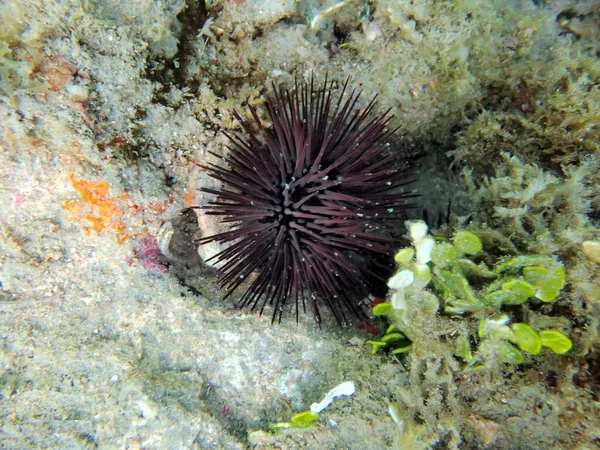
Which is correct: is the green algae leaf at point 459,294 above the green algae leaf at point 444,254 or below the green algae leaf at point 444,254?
below

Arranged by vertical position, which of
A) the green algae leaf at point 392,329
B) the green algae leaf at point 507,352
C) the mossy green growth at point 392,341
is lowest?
the mossy green growth at point 392,341

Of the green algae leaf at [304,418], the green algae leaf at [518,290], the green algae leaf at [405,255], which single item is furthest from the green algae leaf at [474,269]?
the green algae leaf at [304,418]

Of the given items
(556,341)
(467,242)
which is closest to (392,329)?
(467,242)

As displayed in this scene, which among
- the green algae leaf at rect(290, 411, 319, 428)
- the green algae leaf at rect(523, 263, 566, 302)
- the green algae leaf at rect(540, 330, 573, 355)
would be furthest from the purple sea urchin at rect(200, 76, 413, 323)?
the green algae leaf at rect(540, 330, 573, 355)

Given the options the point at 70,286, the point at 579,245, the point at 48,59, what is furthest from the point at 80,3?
the point at 579,245

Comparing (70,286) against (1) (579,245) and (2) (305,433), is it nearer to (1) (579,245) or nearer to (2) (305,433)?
(2) (305,433)

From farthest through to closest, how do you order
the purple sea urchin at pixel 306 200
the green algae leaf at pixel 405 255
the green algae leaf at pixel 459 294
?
the purple sea urchin at pixel 306 200 < the green algae leaf at pixel 405 255 < the green algae leaf at pixel 459 294

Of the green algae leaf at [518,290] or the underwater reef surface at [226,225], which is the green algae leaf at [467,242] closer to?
the underwater reef surface at [226,225]
